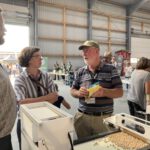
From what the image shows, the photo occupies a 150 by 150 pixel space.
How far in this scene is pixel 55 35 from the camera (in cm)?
998

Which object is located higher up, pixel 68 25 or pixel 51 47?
pixel 68 25

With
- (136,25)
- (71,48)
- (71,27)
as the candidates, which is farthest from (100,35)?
(136,25)

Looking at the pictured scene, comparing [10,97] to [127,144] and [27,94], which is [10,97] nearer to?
[27,94]

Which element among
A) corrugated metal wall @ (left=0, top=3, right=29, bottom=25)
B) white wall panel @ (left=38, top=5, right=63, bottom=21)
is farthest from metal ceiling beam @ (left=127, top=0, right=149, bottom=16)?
corrugated metal wall @ (left=0, top=3, right=29, bottom=25)

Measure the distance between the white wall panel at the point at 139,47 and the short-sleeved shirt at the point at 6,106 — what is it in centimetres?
1210

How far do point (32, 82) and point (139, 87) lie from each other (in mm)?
1693

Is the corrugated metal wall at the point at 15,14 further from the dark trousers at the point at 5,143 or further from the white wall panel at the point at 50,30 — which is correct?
the dark trousers at the point at 5,143

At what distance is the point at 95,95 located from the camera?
5.68 ft

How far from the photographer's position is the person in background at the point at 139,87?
288 centimetres

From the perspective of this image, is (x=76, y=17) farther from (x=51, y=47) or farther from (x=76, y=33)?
(x=51, y=47)

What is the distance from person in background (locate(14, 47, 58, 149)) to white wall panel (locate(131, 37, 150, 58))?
11.6 meters

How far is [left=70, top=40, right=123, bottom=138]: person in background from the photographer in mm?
1780

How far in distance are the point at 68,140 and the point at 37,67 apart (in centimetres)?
101

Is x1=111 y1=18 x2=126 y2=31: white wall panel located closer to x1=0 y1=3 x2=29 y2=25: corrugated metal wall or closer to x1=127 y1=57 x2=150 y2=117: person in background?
x1=0 y1=3 x2=29 y2=25: corrugated metal wall
